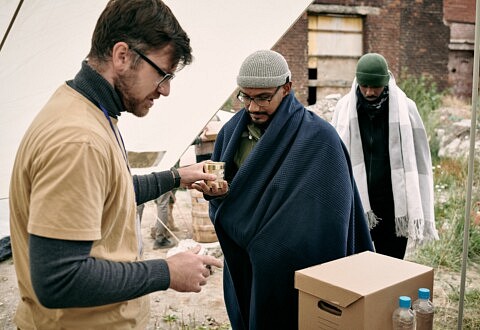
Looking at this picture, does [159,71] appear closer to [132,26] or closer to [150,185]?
[132,26]

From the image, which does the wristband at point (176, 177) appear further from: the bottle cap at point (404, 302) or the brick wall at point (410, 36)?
the brick wall at point (410, 36)

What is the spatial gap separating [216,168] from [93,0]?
113 centimetres

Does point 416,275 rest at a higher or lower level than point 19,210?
lower

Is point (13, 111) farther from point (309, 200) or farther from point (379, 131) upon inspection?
point (379, 131)

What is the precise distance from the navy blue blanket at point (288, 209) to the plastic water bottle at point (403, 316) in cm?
71

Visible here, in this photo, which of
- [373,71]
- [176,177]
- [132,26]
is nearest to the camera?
[132,26]

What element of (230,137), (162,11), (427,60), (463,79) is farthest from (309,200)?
(463,79)

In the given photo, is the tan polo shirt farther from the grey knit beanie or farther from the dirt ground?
the dirt ground

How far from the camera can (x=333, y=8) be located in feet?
37.0

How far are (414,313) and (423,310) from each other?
0.11ft

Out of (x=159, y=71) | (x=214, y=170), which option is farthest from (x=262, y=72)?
(x=159, y=71)

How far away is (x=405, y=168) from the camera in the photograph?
310 cm

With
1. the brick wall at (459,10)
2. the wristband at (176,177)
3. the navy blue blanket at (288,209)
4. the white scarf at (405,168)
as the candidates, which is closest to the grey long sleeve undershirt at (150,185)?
the wristband at (176,177)

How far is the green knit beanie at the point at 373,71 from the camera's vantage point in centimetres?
297
